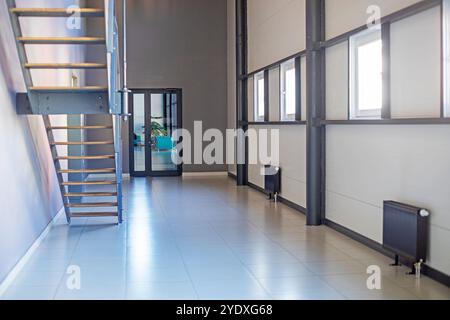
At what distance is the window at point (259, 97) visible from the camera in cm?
1198

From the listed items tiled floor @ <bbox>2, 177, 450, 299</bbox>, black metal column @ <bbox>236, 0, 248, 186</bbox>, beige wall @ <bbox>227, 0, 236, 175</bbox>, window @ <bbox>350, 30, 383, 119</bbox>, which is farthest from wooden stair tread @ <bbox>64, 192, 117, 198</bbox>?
beige wall @ <bbox>227, 0, 236, 175</bbox>

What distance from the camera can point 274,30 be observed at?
10.5 metres

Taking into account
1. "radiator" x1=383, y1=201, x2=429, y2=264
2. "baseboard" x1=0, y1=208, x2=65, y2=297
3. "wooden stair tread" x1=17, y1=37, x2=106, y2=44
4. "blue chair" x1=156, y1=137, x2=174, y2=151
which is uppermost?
"wooden stair tread" x1=17, y1=37, x2=106, y2=44

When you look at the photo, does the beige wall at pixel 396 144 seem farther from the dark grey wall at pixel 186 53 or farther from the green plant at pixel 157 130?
the green plant at pixel 157 130

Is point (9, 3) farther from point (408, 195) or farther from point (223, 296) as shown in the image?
point (408, 195)

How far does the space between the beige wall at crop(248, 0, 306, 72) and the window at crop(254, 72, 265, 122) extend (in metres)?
0.25

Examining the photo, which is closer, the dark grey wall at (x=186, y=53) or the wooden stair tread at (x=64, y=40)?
the wooden stair tread at (x=64, y=40)

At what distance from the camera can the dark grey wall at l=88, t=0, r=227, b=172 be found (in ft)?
50.1

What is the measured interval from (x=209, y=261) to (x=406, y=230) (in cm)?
199

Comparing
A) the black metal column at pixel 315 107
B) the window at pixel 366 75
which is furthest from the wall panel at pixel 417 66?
the black metal column at pixel 315 107

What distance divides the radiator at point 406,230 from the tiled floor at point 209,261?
216 millimetres

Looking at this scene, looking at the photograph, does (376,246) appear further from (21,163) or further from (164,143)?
(164,143)

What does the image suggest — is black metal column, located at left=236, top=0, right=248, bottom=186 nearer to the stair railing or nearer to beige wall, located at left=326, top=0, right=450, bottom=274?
the stair railing

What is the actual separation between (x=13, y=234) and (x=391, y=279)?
358cm
